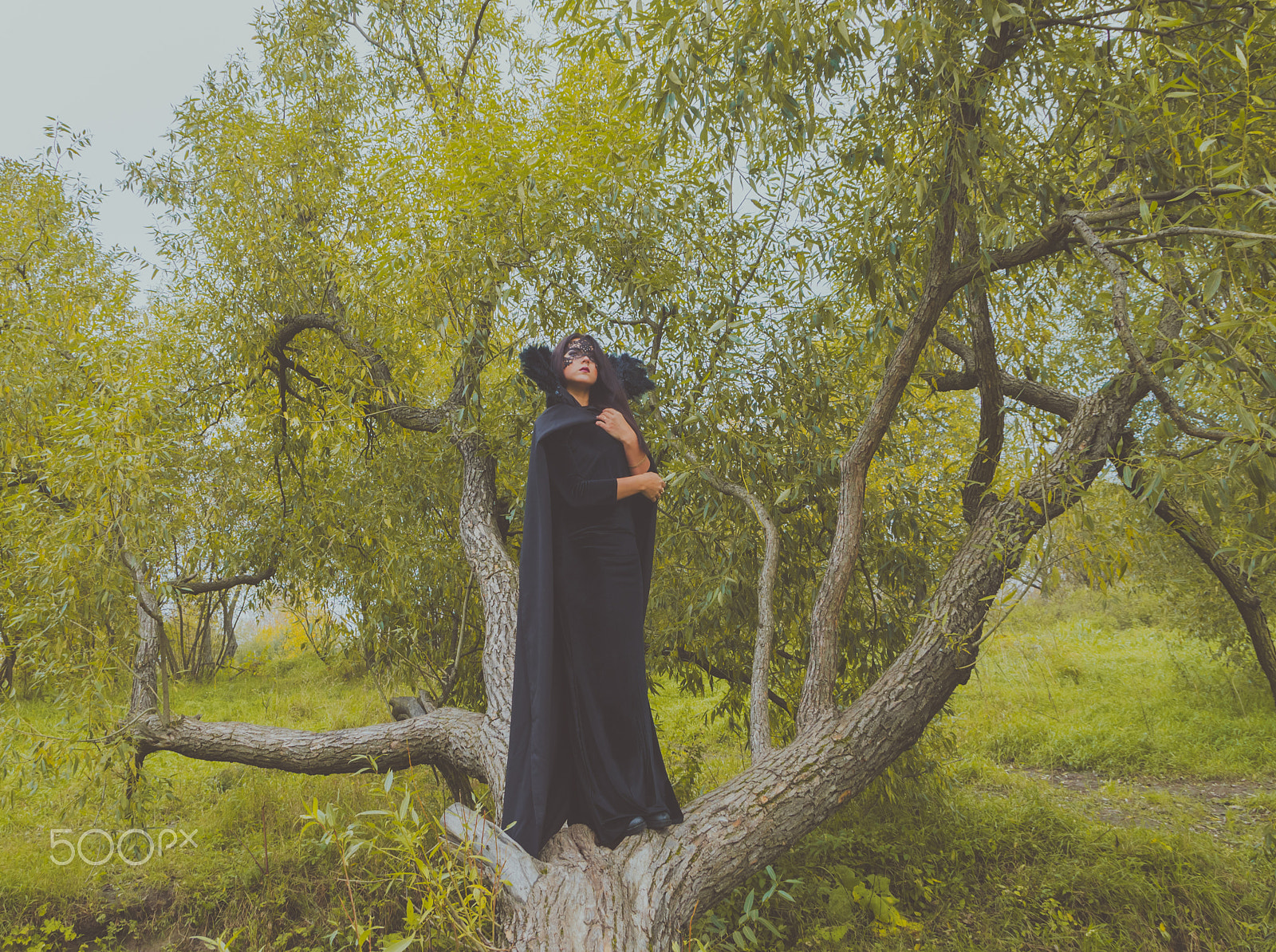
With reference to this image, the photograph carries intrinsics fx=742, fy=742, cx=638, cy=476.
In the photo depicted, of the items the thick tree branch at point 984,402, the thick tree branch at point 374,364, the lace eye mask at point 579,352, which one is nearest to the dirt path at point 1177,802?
the thick tree branch at point 984,402

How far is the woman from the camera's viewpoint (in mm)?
2438

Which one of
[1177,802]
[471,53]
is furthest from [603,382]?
[1177,802]

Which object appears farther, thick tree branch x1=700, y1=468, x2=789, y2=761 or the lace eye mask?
thick tree branch x1=700, y1=468, x2=789, y2=761

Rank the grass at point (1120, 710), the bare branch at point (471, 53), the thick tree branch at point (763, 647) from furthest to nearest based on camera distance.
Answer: the grass at point (1120, 710) → the bare branch at point (471, 53) → the thick tree branch at point (763, 647)

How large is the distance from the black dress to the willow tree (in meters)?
0.16

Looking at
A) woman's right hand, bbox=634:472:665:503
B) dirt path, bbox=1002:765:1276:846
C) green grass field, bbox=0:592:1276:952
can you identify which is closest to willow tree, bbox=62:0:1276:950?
woman's right hand, bbox=634:472:665:503

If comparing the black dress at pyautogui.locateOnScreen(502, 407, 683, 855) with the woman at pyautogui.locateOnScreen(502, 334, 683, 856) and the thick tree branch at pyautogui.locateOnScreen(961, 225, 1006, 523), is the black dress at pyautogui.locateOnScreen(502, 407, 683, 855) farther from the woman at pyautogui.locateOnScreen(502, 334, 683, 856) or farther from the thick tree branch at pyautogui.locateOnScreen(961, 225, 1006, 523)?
the thick tree branch at pyautogui.locateOnScreen(961, 225, 1006, 523)

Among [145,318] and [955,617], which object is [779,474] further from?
[145,318]

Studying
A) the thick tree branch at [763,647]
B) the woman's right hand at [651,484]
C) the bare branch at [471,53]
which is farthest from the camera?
the bare branch at [471,53]

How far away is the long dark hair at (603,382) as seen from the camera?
276cm

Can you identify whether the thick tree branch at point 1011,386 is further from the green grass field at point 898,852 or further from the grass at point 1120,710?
the grass at point 1120,710

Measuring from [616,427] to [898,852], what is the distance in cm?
307

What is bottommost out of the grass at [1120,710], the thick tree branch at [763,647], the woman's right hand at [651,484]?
the grass at [1120,710]

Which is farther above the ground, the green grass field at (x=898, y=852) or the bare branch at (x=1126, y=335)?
the bare branch at (x=1126, y=335)
